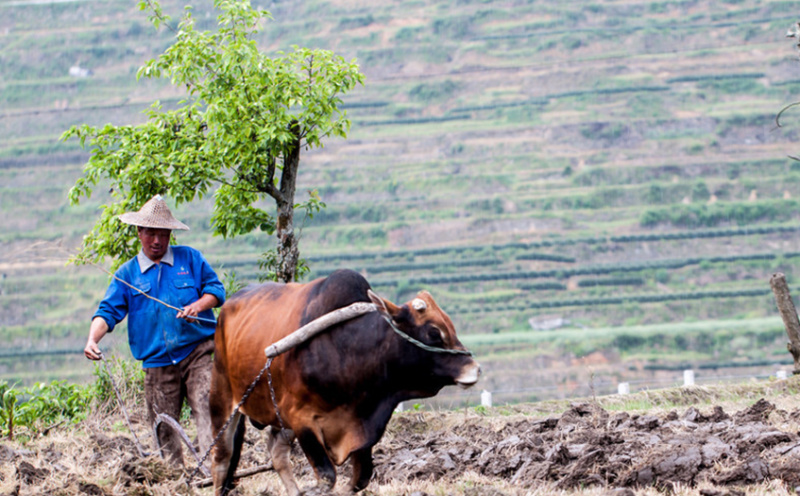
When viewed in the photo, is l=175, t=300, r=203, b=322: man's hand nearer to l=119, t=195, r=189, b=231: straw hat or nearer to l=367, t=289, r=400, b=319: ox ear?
l=119, t=195, r=189, b=231: straw hat

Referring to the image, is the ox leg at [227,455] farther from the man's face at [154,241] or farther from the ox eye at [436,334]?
the ox eye at [436,334]

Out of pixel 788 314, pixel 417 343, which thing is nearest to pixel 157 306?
pixel 417 343

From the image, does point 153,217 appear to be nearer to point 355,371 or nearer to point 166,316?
point 166,316

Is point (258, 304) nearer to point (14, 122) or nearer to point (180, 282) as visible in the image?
point (180, 282)

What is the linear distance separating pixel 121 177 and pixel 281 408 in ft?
16.0

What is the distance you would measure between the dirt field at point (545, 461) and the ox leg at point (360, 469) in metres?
0.34

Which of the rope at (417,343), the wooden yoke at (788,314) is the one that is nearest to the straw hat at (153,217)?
the rope at (417,343)

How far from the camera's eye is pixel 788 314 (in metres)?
9.73

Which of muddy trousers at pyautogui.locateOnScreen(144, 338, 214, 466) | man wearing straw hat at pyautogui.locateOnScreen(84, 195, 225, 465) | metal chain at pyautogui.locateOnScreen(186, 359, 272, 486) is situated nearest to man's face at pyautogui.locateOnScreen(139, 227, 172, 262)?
man wearing straw hat at pyautogui.locateOnScreen(84, 195, 225, 465)

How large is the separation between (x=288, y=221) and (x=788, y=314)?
4976mm

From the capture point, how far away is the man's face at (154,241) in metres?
5.63

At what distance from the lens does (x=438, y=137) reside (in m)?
66.1

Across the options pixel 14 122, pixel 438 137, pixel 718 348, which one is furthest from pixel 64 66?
pixel 718 348

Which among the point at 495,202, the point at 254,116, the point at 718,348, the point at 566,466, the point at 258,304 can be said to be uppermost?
the point at 254,116
